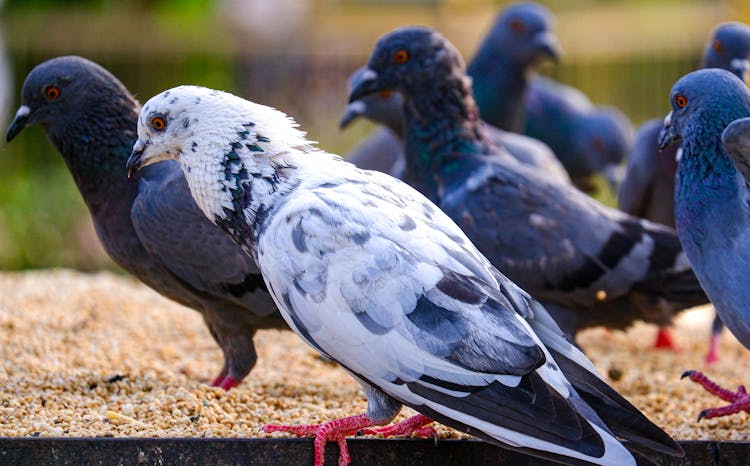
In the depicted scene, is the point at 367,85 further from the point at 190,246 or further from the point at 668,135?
the point at 668,135

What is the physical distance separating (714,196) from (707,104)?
42cm

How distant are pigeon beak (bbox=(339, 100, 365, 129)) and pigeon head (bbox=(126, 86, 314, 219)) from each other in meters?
2.89

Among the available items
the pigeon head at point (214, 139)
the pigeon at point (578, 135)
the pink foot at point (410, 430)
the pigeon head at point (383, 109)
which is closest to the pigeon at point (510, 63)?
the pigeon at point (578, 135)

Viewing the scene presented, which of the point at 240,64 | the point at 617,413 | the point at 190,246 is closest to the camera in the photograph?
the point at 617,413

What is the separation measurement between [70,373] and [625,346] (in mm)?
4199

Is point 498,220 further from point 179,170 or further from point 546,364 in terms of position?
point 546,364

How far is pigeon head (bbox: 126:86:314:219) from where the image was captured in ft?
15.1

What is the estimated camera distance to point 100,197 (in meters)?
6.04

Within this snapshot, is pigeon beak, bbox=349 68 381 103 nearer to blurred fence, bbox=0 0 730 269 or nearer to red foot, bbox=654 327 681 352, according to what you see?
red foot, bbox=654 327 681 352

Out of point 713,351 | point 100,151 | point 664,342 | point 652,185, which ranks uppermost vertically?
point 100,151

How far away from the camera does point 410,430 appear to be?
4598 millimetres

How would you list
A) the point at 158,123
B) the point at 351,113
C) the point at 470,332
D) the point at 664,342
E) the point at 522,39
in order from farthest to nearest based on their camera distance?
the point at 522,39 → the point at 664,342 → the point at 351,113 → the point at 158,123 → the point at 470,332

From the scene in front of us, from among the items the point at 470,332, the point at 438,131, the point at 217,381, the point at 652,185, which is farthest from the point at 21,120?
the point at 652,185

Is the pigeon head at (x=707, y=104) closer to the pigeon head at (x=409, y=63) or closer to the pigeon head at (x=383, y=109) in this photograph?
the pigeon head at (x=409, y=63)
